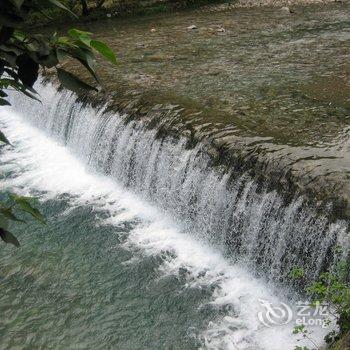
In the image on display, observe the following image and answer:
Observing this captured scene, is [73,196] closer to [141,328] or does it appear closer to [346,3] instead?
[141,328]

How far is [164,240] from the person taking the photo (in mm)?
7137

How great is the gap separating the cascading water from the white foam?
0.02 metres

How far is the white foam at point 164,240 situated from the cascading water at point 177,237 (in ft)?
0.05

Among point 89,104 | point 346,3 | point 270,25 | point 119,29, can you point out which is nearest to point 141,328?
point 89,104

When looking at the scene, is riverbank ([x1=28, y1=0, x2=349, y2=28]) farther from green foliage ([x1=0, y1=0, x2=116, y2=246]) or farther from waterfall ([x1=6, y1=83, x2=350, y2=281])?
green foliage ([x1=0, y1=0, x2=116, y2=246])

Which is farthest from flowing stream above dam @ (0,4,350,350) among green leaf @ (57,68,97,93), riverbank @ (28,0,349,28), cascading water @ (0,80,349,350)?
riverbank @ (28,0,349,28)

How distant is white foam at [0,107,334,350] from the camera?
17.2ft

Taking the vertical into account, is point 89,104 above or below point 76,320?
above

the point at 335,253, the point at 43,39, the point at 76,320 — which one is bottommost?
the point at 76,320

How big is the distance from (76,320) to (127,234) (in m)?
1.88

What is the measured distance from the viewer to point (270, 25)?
583 inches

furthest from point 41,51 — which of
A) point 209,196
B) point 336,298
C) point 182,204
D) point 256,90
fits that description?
point 256,90

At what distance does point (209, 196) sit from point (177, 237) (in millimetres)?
845

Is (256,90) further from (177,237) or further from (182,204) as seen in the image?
(177,237)
